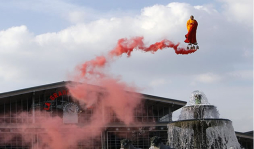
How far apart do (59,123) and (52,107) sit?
195 cm

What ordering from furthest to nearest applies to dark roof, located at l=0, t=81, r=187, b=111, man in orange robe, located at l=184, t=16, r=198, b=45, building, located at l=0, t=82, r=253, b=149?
building, located at l=0, t=82, r=253, b=149 → dark roof, located at l=0, t=81, r=187, b=111 → man in orange robe, located at l=184, t=16, r=198, b=45

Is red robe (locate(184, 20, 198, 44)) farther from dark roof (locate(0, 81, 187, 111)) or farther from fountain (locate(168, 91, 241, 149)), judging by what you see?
dark roof (locate(0, 81, 187, 111))

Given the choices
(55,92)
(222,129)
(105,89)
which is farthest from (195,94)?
(55,92)

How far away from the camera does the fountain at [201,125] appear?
27.9 m

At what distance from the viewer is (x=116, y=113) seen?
5012cm

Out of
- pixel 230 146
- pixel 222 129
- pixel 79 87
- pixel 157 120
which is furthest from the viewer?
pixel 157 120

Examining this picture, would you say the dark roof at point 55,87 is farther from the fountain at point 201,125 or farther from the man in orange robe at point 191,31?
the man in orange robe at point 191,31

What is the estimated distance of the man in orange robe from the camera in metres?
30.0

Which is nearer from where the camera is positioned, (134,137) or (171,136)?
(171,136)

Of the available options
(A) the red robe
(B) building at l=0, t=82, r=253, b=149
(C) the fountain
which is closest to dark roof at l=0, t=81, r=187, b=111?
(B) building at l=0, t=82, r=253, b=149

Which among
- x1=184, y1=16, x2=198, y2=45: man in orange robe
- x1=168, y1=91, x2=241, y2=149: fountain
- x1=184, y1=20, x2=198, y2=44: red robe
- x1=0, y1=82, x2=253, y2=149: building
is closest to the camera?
x1=168, y1=91, x2=241, y2=149: fountain

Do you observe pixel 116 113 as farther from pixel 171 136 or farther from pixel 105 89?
pixel 171 136

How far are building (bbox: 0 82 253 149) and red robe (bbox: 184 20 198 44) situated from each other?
2052 cm

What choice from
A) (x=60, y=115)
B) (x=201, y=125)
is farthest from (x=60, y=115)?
(x=201, y=125)
